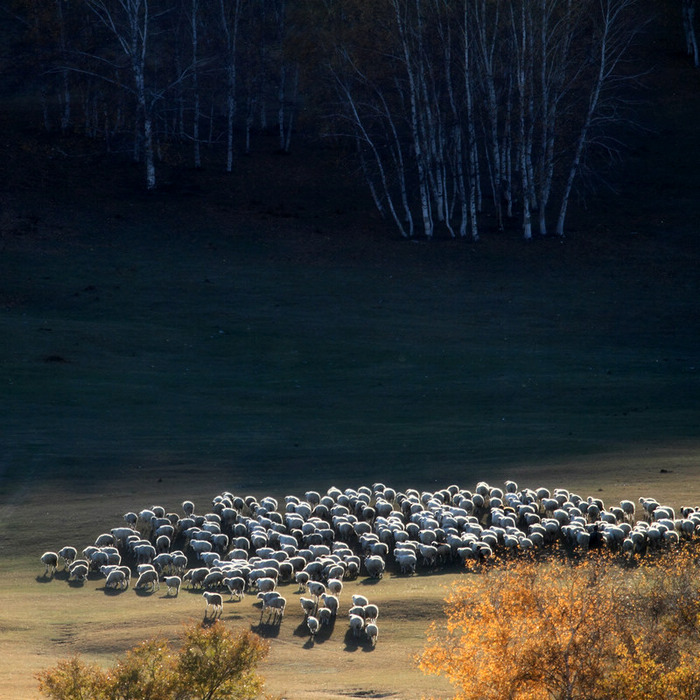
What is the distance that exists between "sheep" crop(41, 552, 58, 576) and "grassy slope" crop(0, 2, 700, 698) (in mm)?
500

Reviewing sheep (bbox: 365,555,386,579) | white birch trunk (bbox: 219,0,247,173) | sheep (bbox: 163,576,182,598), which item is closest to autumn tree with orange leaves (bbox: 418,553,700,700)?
sheep (bbox: 365,555,386,579)

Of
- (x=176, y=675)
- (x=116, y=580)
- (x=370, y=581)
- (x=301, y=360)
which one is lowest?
(x=370, y=581)

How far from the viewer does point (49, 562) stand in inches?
819

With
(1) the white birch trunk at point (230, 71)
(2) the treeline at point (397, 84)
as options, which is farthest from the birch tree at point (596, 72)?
(1) the white birch trunk at point (230, 71)

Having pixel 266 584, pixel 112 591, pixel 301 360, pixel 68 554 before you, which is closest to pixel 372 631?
pixel 266 584

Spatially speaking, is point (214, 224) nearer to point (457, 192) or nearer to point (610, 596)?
point (457, 192)

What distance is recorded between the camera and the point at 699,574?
15945mm

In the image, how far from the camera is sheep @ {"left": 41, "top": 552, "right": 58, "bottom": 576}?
2073 centimetres

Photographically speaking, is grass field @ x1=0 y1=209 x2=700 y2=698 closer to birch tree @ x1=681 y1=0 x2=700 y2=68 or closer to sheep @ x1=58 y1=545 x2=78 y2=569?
sheep @ x1=58 y1=545 x2=78 y2=569

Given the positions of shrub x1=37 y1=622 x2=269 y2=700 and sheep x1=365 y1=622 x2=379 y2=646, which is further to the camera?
sheep x1=365 y1=622 x2=379 y2=646

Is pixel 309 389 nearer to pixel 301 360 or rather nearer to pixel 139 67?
pixel 301 360

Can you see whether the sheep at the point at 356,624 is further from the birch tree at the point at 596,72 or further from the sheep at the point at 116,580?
the birch tree at the point at 596,72

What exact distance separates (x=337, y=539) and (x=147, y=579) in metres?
4.53

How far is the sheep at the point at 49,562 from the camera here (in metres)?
20.7
